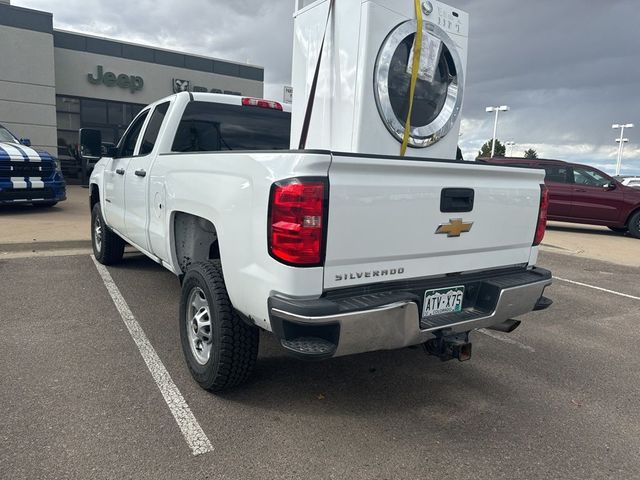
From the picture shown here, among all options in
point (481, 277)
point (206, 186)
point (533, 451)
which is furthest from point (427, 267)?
point (206, 186)

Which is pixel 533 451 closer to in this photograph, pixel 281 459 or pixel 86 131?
pixel 281 459

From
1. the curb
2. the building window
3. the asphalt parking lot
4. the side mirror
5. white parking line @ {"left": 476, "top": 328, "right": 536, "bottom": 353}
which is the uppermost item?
the building window

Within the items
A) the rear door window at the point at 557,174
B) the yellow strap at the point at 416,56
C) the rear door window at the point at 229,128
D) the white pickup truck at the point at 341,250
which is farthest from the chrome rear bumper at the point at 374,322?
the rear door window at the point at 557,174

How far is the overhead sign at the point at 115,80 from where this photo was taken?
60.5 ft

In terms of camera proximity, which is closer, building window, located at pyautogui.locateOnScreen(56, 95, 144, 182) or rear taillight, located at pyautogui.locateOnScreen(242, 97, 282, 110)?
rear taillight, located at pyautogui.locateOnScreen(242, 97, 282, 110)

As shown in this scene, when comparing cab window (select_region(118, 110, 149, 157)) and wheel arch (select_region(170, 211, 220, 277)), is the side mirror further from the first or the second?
wheel arch (select_region(170, 211, 220, 277))

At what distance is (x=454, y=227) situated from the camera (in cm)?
280

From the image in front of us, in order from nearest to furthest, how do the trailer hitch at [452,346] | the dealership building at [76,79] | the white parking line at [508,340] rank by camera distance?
the trailer hitch at [452,346] → the white parking line at [508,340] → the dealership building at [76,79]

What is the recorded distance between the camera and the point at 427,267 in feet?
9.03

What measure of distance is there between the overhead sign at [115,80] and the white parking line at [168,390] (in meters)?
16.6

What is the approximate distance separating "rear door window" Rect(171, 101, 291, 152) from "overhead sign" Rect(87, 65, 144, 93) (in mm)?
16802

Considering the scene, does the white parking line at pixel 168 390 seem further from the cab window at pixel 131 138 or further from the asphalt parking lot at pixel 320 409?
the cab window at pixel 131 138

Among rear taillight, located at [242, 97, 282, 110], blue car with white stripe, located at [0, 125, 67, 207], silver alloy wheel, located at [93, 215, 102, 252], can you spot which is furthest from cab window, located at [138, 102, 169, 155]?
blue car with white stripe, located at [0, 125, 67, 207]

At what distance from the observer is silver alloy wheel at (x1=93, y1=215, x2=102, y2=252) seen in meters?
6.22
